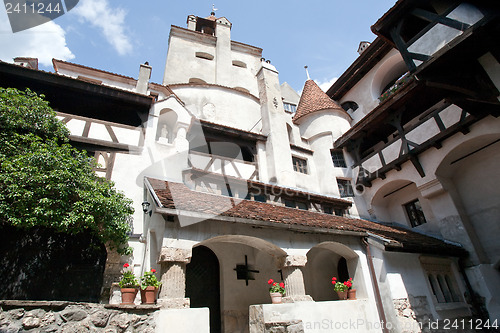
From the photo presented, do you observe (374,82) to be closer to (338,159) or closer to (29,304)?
(338,159)

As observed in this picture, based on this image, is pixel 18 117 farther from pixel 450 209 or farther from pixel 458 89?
pixel 450 209

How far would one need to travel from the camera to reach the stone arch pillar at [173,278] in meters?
5.22

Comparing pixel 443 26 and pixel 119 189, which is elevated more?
pixel 443 26

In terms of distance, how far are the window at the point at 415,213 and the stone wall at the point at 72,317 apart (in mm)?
12818

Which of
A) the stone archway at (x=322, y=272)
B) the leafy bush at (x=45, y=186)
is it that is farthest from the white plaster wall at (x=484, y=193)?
the leafy bush at (x=45, y=186)

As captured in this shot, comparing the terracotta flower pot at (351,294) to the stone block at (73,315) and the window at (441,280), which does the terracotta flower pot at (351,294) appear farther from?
the stone block at (73,315)

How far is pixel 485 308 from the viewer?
9.43 meters

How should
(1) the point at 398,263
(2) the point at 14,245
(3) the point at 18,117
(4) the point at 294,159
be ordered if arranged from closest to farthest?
(2) the point at 14,245, (3) the point at 18,117, (1) the point at 398,263, (4) the point at 294,159

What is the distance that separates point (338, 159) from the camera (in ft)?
54.2

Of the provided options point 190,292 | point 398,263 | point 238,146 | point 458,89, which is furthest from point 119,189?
point 458,89

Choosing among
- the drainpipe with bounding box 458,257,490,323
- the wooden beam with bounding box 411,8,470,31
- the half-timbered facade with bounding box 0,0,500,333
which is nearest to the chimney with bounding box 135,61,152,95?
the half-timbered facade with bounding box 0,0,500,333

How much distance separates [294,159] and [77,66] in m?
14.3

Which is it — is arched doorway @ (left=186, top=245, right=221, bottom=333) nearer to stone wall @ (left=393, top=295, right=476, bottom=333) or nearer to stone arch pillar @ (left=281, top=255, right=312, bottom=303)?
stone arch pillar @ (left=281, top=255, right=312, bottom=303)

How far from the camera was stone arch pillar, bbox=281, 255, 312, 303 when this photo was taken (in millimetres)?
6668
